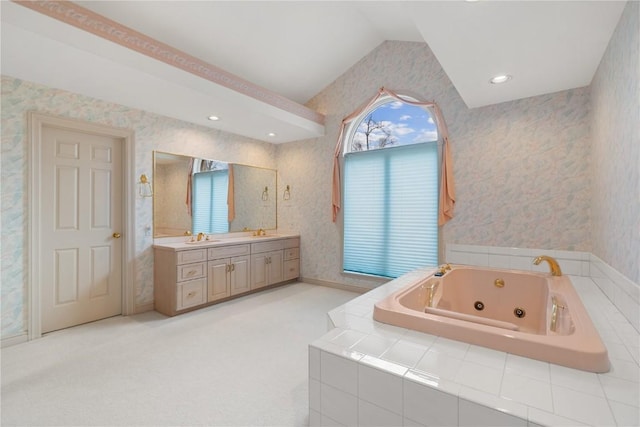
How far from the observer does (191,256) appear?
3.25 m

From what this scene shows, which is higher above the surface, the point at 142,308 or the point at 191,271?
the point at 191,271

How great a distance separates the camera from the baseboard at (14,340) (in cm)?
240

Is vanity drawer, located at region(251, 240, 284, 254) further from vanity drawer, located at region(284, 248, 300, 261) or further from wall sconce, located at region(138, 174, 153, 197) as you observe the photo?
wall sconce, located at region(138, 174, 153, 197)

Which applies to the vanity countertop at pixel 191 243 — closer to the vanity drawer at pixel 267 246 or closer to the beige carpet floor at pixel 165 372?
the vanity drawer at pixel 267 246

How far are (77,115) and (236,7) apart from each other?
1.87 meters

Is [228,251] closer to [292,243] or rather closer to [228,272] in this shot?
[228,272]

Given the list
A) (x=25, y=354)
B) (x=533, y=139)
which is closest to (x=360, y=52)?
(x=533, y=139)

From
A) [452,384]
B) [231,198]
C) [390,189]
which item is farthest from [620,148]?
[231,198]

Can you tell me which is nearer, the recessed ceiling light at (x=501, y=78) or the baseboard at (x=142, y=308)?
the recessed ceiling light at (x=501, y=78)

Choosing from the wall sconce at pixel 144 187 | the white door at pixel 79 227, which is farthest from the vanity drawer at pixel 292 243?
the white door at pixel 79 227

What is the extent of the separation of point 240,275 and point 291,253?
38.5 inches

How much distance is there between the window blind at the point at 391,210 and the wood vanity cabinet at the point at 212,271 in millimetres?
1095

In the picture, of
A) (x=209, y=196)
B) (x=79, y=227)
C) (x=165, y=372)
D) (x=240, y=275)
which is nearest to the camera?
(x=165, y=372)

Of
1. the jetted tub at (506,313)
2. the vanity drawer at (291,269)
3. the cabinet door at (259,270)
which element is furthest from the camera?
the vanity drawer at (291,269)
